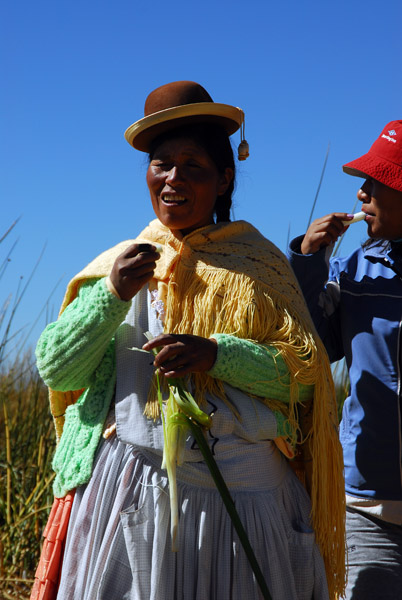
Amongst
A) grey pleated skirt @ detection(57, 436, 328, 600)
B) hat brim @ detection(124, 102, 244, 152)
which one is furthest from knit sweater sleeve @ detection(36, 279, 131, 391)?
hat brim @ detection(124, 102, 244, 152)

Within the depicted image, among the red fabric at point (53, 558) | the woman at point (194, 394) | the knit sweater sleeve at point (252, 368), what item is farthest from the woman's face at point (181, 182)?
the red fabric at point (53, 558)

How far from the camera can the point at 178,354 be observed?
2195mm

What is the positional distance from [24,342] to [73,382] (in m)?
3.60

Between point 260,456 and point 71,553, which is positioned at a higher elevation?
point 260,456

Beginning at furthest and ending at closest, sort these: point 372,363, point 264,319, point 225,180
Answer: point 372,363 → point 225,180 → point 264,319

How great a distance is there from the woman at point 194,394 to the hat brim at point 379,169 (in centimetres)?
54

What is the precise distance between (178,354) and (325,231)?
92 cm

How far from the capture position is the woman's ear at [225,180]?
2.70m

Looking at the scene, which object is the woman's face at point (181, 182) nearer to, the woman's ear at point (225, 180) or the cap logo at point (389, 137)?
the woman's ear at point (225, 180)

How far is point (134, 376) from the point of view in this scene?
7.88ft

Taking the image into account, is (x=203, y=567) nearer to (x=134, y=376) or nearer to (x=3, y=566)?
(x=134, y=376)

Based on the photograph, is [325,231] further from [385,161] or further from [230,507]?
[230,507]

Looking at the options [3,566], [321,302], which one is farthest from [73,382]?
[3,566]

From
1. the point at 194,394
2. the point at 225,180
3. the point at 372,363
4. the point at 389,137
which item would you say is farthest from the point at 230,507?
the point at 389,137
